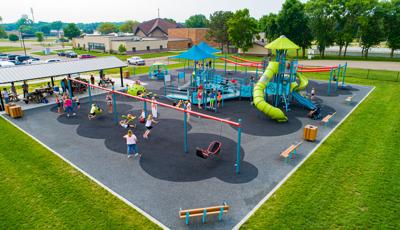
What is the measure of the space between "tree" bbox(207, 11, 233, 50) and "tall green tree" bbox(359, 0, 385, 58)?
99.0 feet

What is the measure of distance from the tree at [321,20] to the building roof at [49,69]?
41.4m

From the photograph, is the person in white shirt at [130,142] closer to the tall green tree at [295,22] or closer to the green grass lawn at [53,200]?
the green grass lawn at [53,200]

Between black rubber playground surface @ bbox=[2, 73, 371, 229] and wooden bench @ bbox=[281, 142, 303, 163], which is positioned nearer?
black rubber playground surface @ bbox=[2, 73, 371, 229]

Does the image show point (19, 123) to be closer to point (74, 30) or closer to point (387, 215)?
point (387, 215)

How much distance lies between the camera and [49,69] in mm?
24984

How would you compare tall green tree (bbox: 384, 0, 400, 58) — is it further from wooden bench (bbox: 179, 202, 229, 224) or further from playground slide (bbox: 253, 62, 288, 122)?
wooden bench (bbox: 179, 202, 229, 224)

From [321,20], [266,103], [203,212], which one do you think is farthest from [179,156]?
[321,20]

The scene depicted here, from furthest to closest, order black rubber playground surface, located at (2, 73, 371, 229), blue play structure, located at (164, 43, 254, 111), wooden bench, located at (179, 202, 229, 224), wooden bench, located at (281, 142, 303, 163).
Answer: blue play structure, located at (164, 43, 254, 111)
wooden bench, located at (281, 142, 303, 163)
black rubber playground surface, located at (2, 73, 371, 229)
wooden bench, located at (179, 202, 229, 224)

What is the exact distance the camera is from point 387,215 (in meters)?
9.27

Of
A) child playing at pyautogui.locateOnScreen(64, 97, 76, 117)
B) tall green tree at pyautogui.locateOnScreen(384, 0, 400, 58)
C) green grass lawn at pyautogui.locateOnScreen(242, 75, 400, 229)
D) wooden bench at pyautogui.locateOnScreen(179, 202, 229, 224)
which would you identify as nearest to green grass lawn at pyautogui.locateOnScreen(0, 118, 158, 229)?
wooden bench at pyautogui.locateOnScreen(179, 202, 229, 224)

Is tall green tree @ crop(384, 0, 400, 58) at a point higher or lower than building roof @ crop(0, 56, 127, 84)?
higher

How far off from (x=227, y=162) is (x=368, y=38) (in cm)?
5210

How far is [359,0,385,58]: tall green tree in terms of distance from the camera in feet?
161

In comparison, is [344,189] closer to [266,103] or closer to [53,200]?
[266,103]
